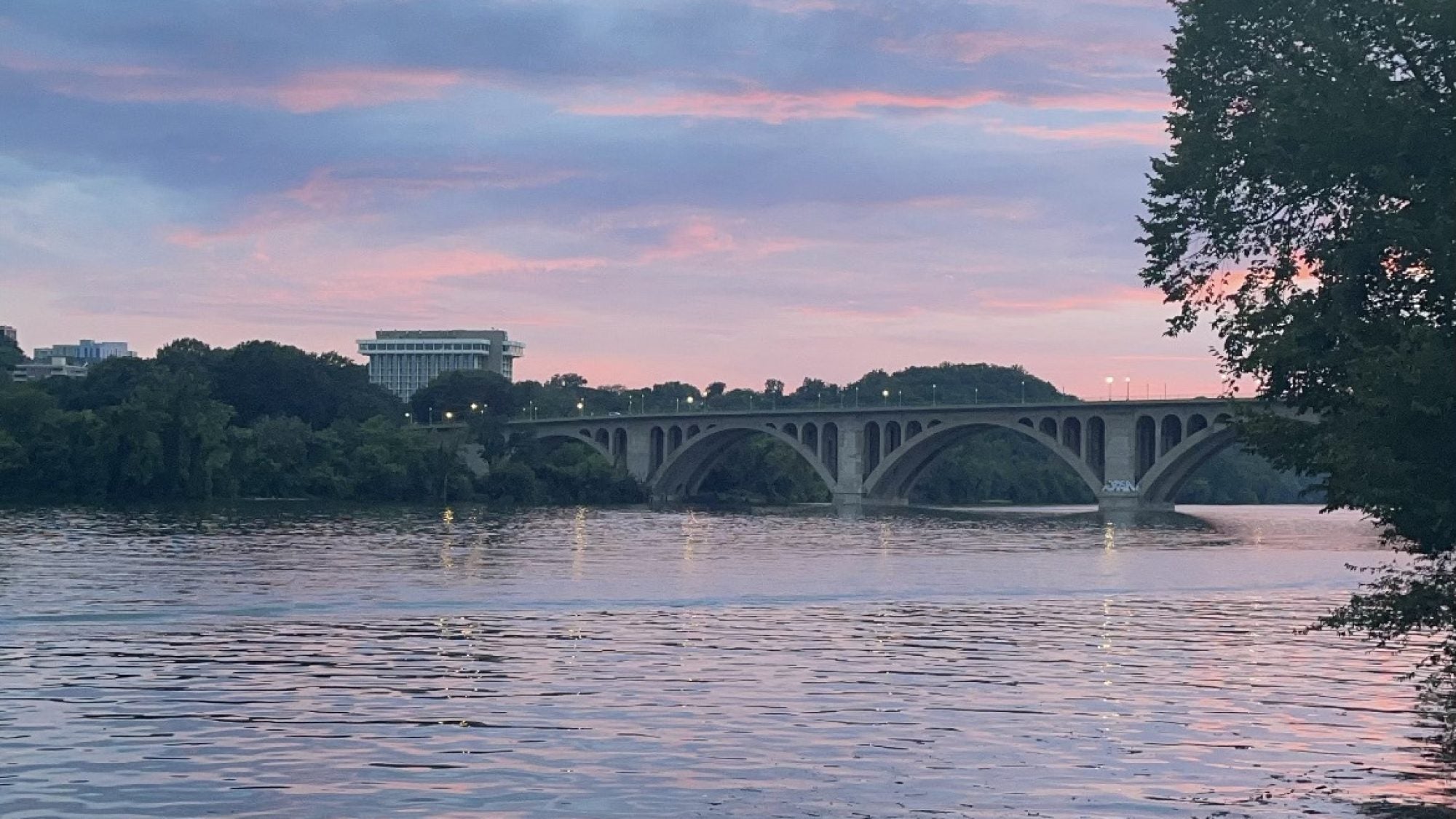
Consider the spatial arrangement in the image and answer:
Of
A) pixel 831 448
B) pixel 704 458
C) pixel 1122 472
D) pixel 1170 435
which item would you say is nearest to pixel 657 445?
pixel 704 458

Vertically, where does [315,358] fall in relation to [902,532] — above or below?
above

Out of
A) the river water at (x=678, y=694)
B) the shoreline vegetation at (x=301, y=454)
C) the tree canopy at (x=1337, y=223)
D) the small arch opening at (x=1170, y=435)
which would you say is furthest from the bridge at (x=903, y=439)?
the tree canopy at (x=1337, y=223)

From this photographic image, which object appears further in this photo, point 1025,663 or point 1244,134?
point 1025,663


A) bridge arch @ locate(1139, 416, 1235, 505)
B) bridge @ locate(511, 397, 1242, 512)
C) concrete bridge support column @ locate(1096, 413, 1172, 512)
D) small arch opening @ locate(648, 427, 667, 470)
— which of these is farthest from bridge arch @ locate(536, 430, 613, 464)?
bridge arch @ locate(1139, 416, 1235, 505)

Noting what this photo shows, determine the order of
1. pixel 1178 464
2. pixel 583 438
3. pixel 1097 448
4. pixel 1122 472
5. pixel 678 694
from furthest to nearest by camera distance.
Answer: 1. pixel 583 438
2. pixel 1097 448
3. pixel 1122 472
4. pixel 1178 464
5. pixel 678 694

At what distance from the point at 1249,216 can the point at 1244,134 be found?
318 centimetres

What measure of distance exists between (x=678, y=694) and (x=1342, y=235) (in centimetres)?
1342

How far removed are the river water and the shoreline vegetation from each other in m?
52.0

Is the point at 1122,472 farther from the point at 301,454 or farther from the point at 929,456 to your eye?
the point at 301,454

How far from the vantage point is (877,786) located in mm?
20828

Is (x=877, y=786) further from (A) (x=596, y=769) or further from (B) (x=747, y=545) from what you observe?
(B) (x=747, y=545)

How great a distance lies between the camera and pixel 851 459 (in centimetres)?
15600

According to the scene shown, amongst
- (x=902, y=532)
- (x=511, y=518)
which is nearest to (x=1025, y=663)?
(x=902, y=532)

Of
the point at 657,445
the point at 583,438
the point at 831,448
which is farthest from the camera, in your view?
the point at 583,438
